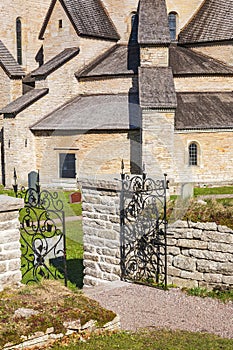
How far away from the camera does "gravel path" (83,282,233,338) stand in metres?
7.70

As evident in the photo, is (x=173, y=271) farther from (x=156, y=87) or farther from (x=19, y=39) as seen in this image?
(x=19, y=39)

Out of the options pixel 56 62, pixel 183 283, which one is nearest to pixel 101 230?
pixel 183 283

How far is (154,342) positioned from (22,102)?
21954 millimetres

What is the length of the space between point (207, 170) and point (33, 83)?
11.8 m

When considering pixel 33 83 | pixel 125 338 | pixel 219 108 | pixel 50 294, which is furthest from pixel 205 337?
pixel 33 83

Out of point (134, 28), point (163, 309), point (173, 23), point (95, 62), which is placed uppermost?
point (173, 23)

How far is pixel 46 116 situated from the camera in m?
27.7

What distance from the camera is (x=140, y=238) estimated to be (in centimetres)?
996

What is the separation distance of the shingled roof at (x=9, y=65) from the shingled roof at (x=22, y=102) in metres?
2.35

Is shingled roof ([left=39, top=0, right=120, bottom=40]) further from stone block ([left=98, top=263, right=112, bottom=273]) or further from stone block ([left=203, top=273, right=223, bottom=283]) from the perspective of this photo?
stone block ([left=203, top=273, right=223, bottom=283])

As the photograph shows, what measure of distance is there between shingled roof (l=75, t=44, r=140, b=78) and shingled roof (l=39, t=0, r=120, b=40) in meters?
1.28

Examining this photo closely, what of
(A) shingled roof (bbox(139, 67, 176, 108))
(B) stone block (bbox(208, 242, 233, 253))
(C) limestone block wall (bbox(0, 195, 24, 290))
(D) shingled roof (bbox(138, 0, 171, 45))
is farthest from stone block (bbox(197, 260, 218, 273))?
(D) shingled roof (bbox(138, 0, 171, 45))

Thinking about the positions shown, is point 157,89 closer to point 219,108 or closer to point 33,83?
point 219,108

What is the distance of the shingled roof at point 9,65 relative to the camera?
3008 centimetres
